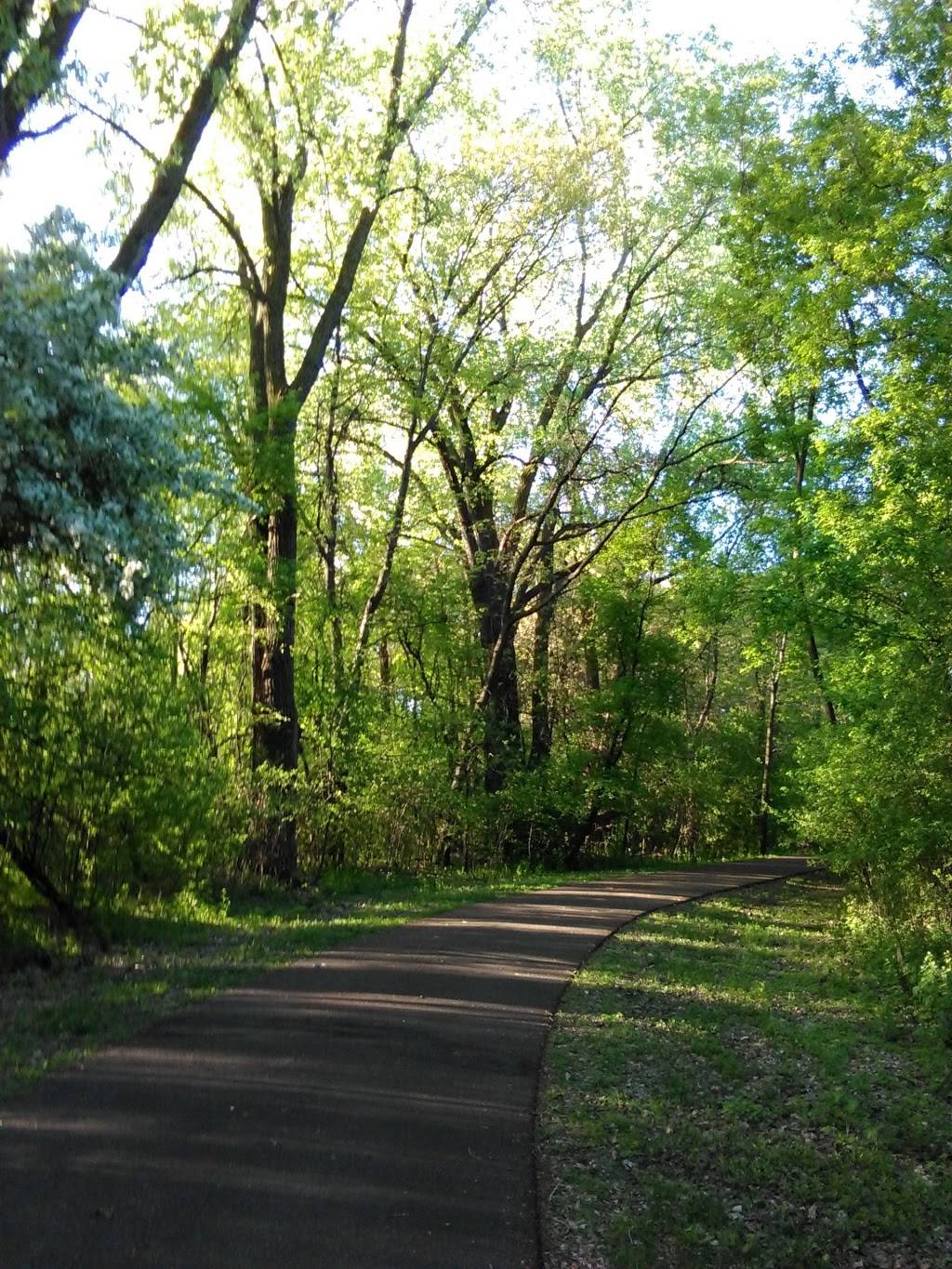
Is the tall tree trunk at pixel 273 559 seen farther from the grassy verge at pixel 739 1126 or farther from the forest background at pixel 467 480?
the grassy verge at pixel 739 1126

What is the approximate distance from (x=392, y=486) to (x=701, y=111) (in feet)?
31.8

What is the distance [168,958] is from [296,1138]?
4.53m

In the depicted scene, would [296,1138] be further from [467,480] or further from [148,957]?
[467,480]

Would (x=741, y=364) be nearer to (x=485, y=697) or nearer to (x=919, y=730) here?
(x=485, y=697)

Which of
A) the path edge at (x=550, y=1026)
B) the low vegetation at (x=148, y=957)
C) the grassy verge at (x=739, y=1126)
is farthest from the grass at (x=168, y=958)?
the grassy verge at (x=739, y=1126)

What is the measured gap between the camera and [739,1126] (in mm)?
6098

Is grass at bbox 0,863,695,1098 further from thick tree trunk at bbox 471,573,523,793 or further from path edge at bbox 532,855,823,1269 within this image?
thick tree trunk at bbox 471,573,523,793

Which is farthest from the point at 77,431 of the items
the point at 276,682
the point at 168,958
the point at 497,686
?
the point at 497,686

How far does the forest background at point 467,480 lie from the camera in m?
8.34

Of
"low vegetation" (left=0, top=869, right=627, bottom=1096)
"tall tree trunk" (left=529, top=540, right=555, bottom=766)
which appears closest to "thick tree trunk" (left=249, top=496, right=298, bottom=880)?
"low vegetation" (left=0, top=869, right=627, bottom=1096)

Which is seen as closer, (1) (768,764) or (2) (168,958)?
(2) (168,958)

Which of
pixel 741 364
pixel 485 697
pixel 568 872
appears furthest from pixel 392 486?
pixel 568 872

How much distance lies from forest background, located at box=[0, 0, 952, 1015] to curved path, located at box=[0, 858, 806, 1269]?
311cm

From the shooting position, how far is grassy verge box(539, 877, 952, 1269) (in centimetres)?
468
